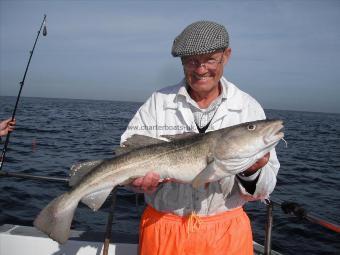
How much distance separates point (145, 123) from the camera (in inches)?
164

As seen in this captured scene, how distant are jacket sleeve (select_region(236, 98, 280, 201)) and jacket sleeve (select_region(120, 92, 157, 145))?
1.09m

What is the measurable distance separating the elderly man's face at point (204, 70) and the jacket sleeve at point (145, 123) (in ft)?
1.82

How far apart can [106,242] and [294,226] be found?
817 cm

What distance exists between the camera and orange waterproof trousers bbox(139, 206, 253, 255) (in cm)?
373

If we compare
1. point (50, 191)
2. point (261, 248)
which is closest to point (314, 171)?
point (50, 191)

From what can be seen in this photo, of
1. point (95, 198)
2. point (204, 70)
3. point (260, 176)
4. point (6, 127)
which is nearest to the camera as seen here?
point (260, 176)

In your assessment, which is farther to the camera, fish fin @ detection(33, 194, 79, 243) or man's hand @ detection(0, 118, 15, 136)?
man's hand @ detection(0, 118, 15, 136)

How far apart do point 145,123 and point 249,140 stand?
1249mm

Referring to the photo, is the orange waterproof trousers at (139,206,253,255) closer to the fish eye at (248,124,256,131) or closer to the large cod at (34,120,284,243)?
the large cod at (34,120,284,243)

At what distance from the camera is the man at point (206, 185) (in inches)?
148

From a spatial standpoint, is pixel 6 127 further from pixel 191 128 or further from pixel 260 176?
pixel 260 176

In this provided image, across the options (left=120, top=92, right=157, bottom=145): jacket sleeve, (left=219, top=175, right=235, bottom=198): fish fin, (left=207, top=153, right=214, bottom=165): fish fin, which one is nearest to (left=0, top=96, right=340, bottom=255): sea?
(left=219, top=175, right=235, bottom=198): fish fin

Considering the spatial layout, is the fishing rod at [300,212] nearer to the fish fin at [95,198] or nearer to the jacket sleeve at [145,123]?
the jacket sleeve at [145,123]

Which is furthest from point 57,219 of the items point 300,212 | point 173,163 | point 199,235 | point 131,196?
point 131,196
